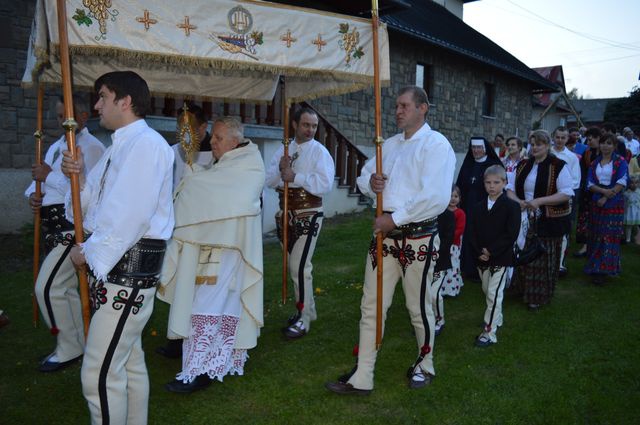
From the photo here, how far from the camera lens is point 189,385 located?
3738 mm

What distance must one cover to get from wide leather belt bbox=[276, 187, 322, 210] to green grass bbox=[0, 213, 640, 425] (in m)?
1.26

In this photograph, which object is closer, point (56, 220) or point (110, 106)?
point (110, 106)

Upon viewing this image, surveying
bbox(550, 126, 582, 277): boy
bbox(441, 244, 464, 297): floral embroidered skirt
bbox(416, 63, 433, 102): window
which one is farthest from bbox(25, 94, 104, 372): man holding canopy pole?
bbox(416, 63, 433, 102): window

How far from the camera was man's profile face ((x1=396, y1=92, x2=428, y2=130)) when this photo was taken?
3.55m

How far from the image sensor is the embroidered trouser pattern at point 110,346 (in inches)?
98.2

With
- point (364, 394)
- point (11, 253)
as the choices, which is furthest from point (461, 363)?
point (11, 253)

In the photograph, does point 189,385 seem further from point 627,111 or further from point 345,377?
point 627,111

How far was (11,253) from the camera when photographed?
7.73 meters

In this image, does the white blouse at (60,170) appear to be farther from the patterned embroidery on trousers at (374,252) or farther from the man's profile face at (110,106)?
the patterned embroidery on trousers at (374,252)

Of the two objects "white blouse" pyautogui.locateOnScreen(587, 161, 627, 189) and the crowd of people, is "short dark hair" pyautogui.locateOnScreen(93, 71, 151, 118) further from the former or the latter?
"white blouse" pyautogui.locateOnScreen(587, 161, 627, 189)

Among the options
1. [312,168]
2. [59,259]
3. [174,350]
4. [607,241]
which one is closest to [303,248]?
[312,168]

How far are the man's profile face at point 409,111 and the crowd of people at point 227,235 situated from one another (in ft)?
0.05

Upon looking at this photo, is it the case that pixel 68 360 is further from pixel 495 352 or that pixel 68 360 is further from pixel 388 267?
pixel 495 352

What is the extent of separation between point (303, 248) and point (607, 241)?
4.52 metres
